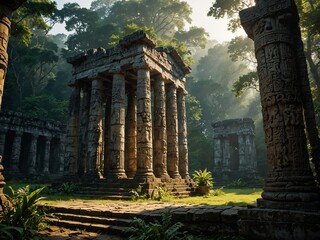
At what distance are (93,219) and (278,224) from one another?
4.40m

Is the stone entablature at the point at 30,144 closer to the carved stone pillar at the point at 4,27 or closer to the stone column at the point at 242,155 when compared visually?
the carved stone pillar at the point at 4,27

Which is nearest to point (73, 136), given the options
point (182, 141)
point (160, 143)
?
point (160, 143)

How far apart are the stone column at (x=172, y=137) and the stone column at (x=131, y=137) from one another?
7.19 feet

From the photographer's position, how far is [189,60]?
23844 mm

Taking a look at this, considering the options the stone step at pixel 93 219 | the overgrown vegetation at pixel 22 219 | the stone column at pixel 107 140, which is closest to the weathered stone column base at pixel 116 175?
the stone column at pixel 107 140

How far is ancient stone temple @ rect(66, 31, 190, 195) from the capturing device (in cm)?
1265

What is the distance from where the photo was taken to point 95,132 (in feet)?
45.9

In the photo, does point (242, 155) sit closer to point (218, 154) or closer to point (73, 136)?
point (218, 154)

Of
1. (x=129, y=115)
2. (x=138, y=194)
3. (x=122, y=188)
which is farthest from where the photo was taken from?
(x=129, y=115)

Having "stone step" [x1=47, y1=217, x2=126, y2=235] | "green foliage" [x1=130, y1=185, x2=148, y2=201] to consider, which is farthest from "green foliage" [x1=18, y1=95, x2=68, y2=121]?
"stone step" [x1=47, y1=217, x2=126, y2=235]

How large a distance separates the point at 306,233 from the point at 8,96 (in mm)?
35283

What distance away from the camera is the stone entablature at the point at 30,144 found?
2398 centimetres

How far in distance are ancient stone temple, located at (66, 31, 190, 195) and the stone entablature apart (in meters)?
12.3

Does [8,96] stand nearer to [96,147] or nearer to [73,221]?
[96,147]
